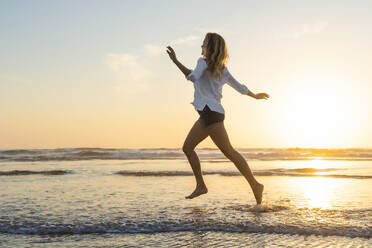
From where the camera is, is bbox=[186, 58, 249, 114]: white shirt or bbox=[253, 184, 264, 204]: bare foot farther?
bbox=[253, 184, 264, 204]: bare foot

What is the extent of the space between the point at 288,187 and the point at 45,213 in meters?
4.94

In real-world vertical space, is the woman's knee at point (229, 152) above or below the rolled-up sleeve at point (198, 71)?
below

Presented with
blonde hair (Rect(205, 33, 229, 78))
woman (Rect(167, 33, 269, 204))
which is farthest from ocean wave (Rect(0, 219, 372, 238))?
blonde hair (Rect(205, 33, 229, 78))

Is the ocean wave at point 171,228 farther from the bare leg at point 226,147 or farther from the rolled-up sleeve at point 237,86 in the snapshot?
the rolled-up sleeve at point 237,86

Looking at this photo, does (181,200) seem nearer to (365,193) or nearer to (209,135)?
(209,135)

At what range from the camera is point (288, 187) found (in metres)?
8.47

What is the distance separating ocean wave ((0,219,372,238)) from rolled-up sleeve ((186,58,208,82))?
1.73 m

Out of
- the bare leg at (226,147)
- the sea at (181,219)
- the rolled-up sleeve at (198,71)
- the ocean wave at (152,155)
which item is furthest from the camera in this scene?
the ocean wave at (152,155)

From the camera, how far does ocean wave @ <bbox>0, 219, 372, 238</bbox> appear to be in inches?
168

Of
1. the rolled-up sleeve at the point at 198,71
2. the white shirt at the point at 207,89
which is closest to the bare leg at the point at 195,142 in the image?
the white shirt at the point at 207,89

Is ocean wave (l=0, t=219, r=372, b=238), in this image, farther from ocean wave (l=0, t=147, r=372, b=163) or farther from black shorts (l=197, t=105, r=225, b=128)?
ocean wave (l=0, t=147, r=372, b=163)

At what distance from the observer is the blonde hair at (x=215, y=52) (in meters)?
5.26

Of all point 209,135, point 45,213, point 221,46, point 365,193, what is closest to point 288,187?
point 365,193

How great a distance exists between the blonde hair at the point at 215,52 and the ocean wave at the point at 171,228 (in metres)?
1.88
